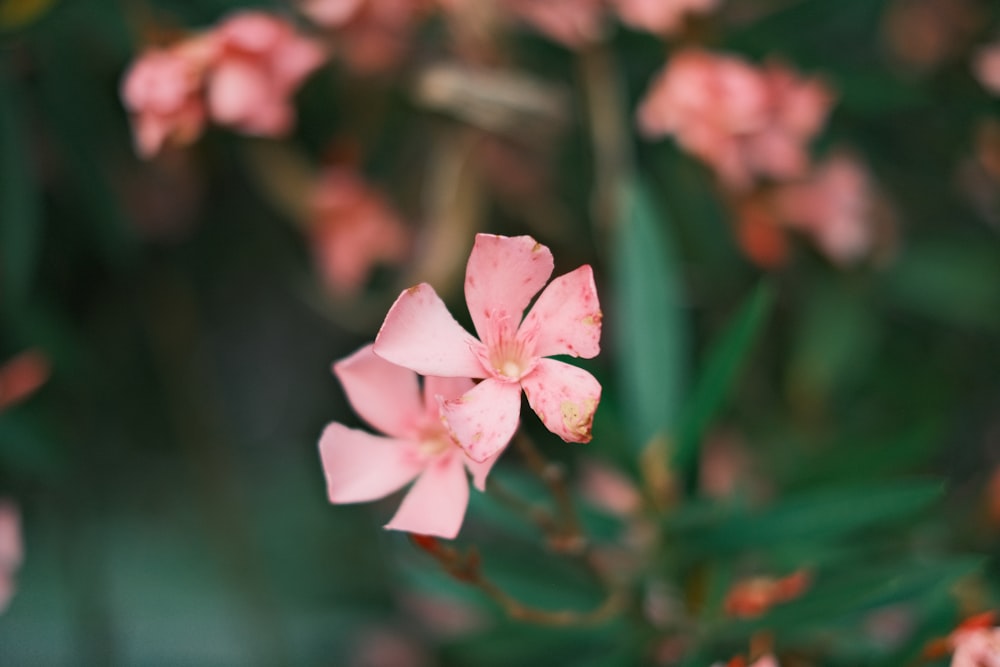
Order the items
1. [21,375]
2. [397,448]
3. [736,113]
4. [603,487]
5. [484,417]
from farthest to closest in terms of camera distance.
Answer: [603,487] → [21,375] → [736,113] → [397,448] → [484,417]

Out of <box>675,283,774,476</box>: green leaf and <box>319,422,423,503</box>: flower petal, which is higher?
<box>675,283,774,476</box>: green leaf

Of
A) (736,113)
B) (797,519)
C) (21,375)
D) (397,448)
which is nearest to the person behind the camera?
(397,448)

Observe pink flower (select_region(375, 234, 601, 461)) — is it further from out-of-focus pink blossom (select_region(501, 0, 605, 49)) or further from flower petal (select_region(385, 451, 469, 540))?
out-of-focus pink blossom (select_region(501, 0, 605, 49))

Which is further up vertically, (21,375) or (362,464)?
(21,375)

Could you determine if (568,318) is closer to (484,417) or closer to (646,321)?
(484,417)

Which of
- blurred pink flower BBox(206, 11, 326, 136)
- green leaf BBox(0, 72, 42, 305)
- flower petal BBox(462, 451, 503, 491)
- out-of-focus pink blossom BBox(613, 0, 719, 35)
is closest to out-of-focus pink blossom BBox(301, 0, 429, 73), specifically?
blurred pink flower BBox(206, 11, 326, 136)

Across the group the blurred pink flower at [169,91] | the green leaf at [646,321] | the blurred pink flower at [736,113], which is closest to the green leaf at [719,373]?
the green leaf at [646,321]

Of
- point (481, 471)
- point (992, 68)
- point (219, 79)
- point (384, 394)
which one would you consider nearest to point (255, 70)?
point (219, 79)
